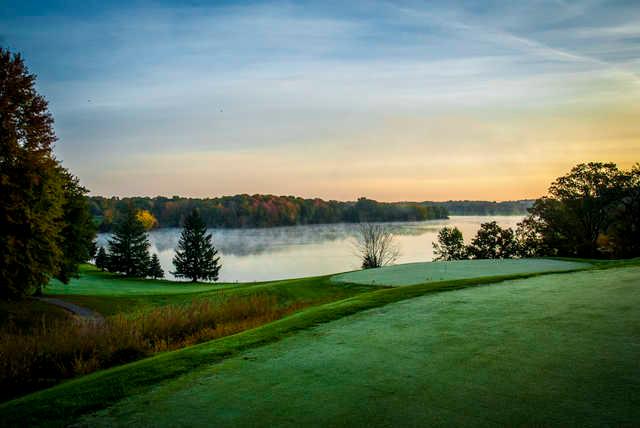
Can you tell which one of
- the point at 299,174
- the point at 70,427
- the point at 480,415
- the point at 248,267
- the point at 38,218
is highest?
the point at 299,174

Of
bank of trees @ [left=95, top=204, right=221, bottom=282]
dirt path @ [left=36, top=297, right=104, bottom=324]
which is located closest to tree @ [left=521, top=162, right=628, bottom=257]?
bank of trees @ [left=95, top=204, right=221, bottom=282]

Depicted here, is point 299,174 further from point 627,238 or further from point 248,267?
point 627,238

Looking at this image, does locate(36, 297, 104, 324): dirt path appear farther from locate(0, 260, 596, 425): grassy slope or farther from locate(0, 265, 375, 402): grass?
locate(0, 260, 596, 425): grassy slope

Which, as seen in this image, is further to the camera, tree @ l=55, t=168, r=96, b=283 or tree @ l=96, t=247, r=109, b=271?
tree @ l=96, t=247, r=109, b=271

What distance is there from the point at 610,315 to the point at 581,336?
1202 mm

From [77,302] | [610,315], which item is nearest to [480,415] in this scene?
[610,315]

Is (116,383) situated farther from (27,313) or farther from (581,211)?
(581,211)

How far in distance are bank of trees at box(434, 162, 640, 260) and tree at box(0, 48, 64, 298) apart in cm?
3831

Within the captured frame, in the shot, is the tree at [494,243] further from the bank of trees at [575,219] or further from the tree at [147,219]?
the tree at [147,219]

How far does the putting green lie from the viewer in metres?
3.67

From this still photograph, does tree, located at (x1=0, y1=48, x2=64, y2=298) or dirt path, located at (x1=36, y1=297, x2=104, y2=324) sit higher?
tree, located at (x1=0, y1=48, x2=64, y2=298)

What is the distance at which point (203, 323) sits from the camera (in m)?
10.6

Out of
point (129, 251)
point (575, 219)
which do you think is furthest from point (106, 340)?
point (129, 251)

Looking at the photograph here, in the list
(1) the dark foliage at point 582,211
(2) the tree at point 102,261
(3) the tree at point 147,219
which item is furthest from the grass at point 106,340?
(3) the tree at point 147,219
